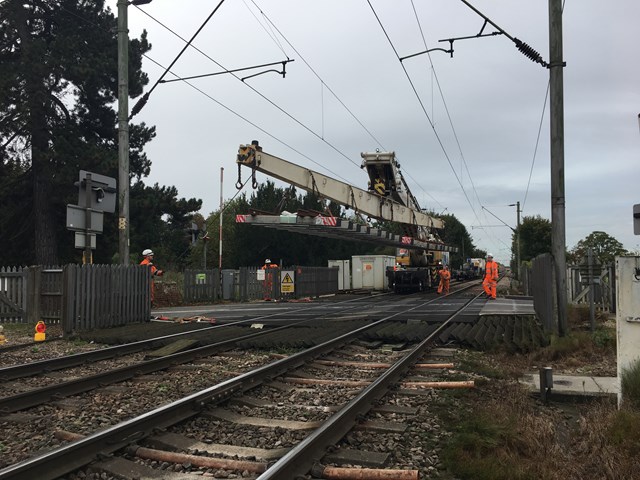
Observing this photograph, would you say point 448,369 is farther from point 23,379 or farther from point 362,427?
point 23,379

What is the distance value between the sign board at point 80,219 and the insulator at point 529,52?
10.1 metres

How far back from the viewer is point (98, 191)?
12.6m

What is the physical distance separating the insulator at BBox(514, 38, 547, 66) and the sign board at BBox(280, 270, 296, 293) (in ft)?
60.2

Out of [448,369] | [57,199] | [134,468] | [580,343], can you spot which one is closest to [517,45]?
[580,343]

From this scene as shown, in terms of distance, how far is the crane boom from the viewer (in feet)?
54.7

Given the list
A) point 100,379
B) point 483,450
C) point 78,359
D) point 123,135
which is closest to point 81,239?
point 123,135

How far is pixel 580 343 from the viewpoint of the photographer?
9.66 meters

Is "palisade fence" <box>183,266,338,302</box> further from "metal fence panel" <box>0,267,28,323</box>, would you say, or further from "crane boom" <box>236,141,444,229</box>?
"metal fence panel" <box>0,267,28,323</box>

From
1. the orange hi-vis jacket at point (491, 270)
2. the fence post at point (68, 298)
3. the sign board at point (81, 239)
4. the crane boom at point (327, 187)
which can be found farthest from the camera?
the orange hi-vis jacket at point (491, 270)

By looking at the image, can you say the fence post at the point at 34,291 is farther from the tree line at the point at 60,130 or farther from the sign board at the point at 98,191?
the tree line at the point at 60,130

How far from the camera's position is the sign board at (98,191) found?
12.2m

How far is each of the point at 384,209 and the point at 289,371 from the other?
16356 mm

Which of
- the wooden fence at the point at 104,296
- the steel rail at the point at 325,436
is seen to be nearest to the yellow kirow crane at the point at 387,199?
the wooden fence at the point at 104,296

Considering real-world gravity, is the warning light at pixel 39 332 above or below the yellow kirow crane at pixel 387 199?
below
